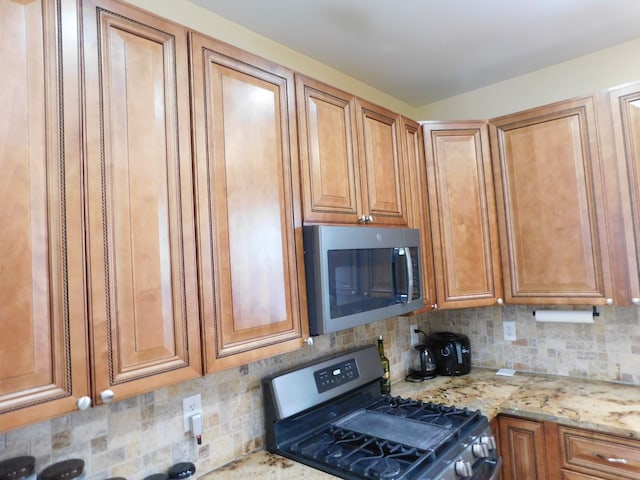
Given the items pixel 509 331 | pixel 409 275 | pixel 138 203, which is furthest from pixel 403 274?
pixel 138 203

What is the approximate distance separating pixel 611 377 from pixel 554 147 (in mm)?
1235

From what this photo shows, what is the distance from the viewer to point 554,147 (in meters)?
2.01

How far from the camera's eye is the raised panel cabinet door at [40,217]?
0.82 m

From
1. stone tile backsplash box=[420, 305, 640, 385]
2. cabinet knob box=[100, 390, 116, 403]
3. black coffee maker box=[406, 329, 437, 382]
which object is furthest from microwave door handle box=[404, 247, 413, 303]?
cabinet knob box=[100, 390, 116, 403]

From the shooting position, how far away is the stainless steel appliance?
7.93ft

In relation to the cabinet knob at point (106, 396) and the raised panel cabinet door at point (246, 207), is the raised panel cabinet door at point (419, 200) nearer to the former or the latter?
the raised panel cabinet door at point (246, 207)

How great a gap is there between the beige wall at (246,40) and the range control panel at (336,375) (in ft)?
4.81

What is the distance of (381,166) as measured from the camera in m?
1.86

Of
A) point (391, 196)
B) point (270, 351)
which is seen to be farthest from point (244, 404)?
point (391, 196)

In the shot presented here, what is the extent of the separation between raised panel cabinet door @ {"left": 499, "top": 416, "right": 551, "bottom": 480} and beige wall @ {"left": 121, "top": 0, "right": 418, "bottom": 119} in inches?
76.2

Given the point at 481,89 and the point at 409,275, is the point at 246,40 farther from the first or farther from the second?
the point at 481,89

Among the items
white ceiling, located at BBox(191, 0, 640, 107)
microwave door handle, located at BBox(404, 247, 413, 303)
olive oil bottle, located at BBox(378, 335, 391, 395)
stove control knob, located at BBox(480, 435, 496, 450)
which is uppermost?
white ceiling, located at BBox(191, 0, 640, 107)

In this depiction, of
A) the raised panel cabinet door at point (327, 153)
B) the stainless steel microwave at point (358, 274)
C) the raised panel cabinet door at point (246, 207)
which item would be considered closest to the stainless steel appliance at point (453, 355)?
the stainless steel microwave at point (358, 274)

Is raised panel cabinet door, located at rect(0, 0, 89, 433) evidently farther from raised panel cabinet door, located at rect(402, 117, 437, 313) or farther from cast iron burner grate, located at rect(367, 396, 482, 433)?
raised panel cabinet door, located at rect(402, 117, 437, 313)
